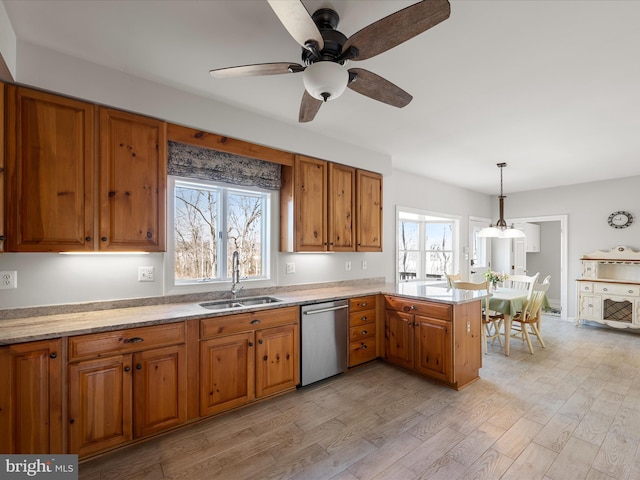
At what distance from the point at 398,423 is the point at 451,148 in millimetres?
3117

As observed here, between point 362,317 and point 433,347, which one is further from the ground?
point 362,317

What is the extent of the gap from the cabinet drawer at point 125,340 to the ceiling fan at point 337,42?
5.63 ft

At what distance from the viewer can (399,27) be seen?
134cm

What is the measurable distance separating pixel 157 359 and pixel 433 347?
2.47 metres

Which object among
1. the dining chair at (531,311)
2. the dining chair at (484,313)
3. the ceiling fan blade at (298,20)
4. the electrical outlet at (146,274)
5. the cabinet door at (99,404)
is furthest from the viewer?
the dining chair at (531,311)

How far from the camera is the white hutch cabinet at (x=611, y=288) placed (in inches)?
189

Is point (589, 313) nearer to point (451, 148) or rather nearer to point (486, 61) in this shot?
point (451, 148)

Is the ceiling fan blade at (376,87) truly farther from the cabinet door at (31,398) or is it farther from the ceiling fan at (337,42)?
the cabinet door at (31,398)

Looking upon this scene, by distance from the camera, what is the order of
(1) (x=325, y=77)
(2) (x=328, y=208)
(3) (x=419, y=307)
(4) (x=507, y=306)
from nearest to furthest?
(1) (x=325, y=77) < (3) (x=419, y=307) < (2) (x=328, y=208) < (4) (x=507, y=306)

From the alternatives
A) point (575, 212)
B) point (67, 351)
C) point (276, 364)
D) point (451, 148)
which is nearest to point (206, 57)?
point (67, 351)

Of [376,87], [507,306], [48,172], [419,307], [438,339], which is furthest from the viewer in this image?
[507,306]

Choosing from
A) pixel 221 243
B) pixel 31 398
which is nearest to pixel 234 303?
pixel 221 243

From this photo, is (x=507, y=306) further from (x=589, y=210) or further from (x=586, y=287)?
(x=589, y=210)

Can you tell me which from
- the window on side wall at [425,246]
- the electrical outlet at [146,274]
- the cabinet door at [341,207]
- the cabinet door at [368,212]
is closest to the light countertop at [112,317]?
the electrical outlet at [146,274]
